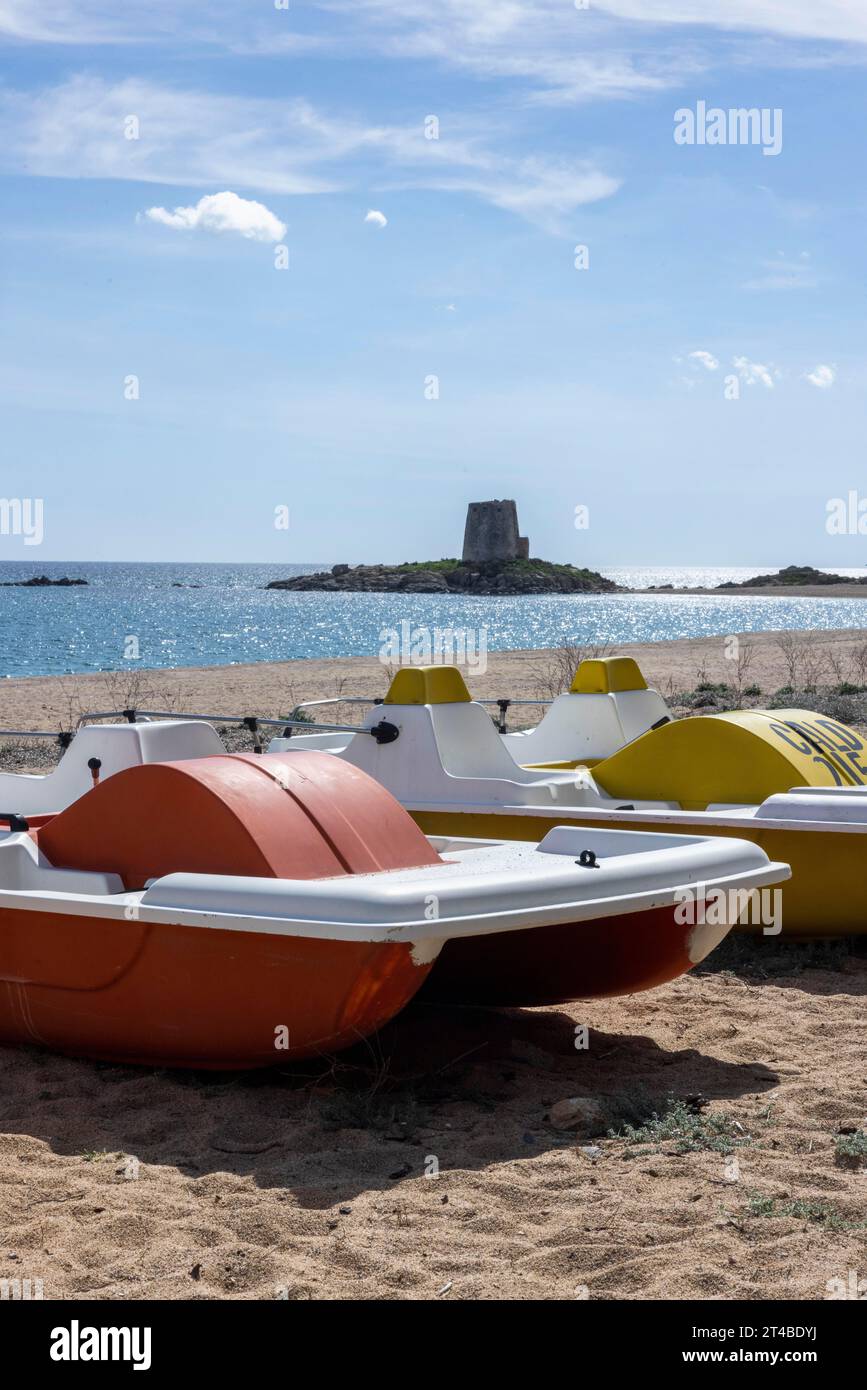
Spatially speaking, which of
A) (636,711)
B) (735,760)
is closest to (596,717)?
(636,711)

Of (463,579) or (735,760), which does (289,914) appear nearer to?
(735,760)

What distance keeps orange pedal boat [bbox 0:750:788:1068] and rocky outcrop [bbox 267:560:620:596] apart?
119 metres

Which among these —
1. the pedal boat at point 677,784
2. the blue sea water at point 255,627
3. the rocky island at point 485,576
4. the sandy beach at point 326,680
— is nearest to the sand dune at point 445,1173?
the pedal boat at point 677,784

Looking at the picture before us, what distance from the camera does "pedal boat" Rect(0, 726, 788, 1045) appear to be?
4586 mm

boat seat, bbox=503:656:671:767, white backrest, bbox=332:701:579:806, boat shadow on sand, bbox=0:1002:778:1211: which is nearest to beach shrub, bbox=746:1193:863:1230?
boat shadow on sand, bbox=0:1002:778:1211

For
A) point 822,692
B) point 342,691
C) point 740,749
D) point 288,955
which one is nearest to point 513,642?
point 342,691

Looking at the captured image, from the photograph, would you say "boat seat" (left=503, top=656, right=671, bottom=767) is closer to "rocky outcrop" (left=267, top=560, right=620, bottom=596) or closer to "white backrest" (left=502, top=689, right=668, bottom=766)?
"white backrest" (left=502, top=689, right=668, bottom=766)

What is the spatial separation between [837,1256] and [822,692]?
15.3 meters

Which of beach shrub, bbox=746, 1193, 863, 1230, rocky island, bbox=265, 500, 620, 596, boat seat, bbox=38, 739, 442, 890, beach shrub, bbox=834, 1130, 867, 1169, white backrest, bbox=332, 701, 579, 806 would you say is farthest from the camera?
rocky island, bbox=265, 500, 620, 596

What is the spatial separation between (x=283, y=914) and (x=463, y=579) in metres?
122

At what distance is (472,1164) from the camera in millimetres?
4297

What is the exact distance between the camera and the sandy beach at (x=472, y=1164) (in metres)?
3.54
